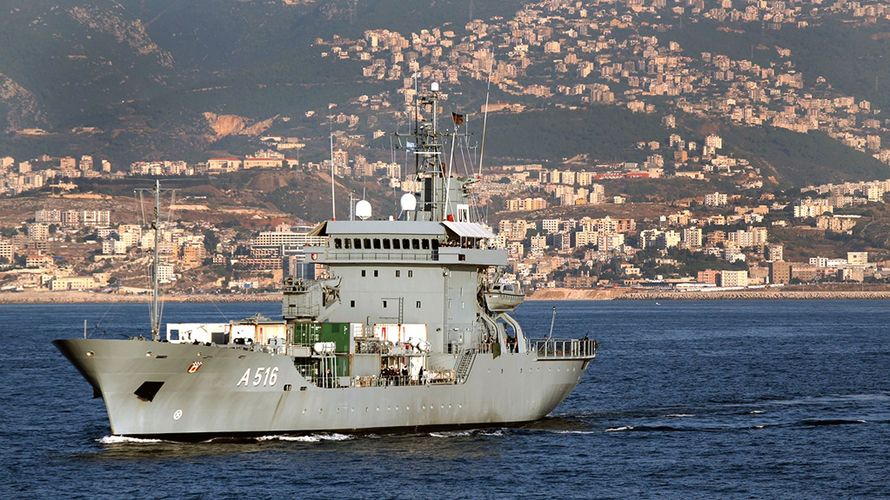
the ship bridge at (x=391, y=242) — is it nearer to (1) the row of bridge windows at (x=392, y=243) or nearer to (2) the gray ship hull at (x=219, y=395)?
(1) the row of bridge windows at (x=392, y=243)

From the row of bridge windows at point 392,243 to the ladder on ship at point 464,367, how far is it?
10.4 feet

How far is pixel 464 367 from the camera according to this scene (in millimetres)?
49062

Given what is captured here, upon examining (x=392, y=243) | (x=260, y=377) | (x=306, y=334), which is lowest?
(x=260, y=377)

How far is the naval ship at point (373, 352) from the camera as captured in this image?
146 feet

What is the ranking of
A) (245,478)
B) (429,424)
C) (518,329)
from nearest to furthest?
(245,478), (429,424), (518,329)

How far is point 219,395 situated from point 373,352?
502cm

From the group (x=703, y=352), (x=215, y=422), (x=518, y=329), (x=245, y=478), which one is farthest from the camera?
(x=703, y=352)

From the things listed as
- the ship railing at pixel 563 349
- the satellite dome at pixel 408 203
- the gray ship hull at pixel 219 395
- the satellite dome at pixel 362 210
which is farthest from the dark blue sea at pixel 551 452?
the satellite dome at pixel 408 203

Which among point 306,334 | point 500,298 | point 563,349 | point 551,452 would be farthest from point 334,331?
point 563,349

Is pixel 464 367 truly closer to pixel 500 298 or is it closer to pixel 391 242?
pixel 391 242

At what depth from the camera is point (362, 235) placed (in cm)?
4966

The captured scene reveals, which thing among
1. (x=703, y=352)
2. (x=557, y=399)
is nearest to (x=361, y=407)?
(x=557, y=399)

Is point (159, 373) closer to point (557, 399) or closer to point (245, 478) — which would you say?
point (245, 478)

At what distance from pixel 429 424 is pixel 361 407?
8.77 ft
